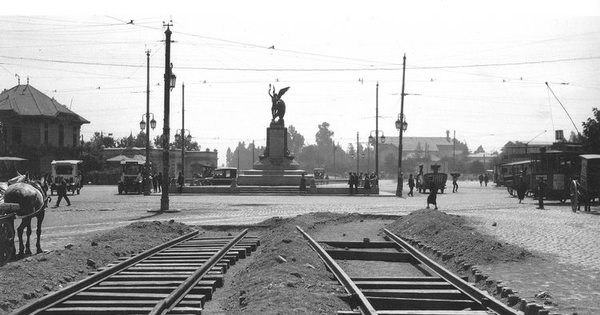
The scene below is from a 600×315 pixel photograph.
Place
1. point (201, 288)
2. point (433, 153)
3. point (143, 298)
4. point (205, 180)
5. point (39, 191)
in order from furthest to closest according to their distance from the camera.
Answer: point (433, 153)
point (205, 180)
point (39, 191)
point (201, 288)
point (143, 298)

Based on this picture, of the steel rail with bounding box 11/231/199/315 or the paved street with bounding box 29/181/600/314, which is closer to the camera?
the steel rail with bounding box 11/231/199/315

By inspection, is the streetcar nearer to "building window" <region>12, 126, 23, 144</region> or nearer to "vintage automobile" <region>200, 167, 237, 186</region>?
"vintage automobile" <region>200, 167, 237, 186</region>

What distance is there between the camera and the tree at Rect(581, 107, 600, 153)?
4062cm

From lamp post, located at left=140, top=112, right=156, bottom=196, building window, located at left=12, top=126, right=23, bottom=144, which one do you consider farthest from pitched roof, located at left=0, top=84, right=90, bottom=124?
lamp post, located at left=140, top=112, right=156, bottom=196

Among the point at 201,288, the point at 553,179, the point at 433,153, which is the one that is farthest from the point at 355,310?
the point at 433,153

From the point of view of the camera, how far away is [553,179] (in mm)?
36375

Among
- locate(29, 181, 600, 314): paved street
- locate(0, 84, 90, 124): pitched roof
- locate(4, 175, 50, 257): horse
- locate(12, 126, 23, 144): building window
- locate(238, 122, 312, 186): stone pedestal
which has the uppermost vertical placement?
locate(0, 84, 90, 124): pitched roof

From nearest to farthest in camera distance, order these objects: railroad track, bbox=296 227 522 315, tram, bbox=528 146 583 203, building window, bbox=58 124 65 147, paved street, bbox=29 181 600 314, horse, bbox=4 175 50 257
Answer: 1. railroad track, bbox=296 227 522 315
2. paved street, bbox=29 181 600 314
3. horse, bbox=4 175 50 257
4. tram, bbox=528 146 583 203
5. building window, bbox=58 124 65 147

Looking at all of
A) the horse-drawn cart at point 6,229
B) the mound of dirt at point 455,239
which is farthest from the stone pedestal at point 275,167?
the horse-drawn cart at point 6,229

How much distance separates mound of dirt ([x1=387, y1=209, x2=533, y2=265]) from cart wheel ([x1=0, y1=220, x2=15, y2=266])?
782 centimetres

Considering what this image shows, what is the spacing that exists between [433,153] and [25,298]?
17691 centimetres

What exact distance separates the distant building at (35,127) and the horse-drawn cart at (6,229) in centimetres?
6231

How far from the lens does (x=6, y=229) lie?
1129cm

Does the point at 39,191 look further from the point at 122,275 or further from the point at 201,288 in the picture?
the point at 201,288
